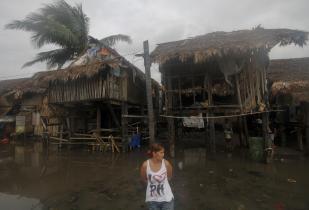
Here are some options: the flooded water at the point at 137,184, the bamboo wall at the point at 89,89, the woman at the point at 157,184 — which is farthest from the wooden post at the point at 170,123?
the woman at the point at 157,184

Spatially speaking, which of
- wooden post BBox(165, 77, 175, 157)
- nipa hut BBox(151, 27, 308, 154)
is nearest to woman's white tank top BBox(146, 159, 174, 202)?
nipa hut BBox(151, 27, 308, 154)

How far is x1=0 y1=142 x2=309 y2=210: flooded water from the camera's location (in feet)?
18.7

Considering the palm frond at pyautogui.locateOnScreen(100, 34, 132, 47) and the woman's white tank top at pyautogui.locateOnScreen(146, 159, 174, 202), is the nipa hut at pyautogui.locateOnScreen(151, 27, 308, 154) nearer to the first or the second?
the woman's white tank top at pyautogui.locateOnScreen(146, 159, 174, 202)

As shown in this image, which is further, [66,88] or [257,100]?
[66,88]

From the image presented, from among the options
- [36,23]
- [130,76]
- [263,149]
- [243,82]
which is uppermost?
[36,23]

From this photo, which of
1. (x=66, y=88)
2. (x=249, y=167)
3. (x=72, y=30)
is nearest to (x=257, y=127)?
(x=249, y=167)

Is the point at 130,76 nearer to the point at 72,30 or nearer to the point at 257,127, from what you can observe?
the point at 72,30

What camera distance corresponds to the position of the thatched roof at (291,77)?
437 inches

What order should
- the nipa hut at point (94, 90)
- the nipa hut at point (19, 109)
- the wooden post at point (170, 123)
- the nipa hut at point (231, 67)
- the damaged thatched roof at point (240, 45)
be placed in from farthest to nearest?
the nipa hut at point (19, 109) < the nipa hut at point (94, 90) < the wooden post at point (170, 123) < the nipa hut at point (231, 67) < the damaged thatched roof at point (240, 45)

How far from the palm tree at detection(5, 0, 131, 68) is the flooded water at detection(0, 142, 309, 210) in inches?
339

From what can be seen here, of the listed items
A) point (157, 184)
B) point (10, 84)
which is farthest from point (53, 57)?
point (157, 184)

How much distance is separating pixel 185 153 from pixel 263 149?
4035 millimetres

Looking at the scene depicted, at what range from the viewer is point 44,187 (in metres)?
7.14

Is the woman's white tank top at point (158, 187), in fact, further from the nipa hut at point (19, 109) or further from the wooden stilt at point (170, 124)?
the nipa hut at point (19, 109)
